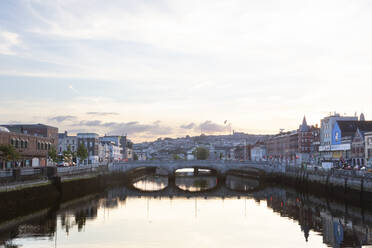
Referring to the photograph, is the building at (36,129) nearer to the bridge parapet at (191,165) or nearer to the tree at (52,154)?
the tree at (52,154)

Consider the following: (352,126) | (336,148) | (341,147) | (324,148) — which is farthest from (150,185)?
(352,126)

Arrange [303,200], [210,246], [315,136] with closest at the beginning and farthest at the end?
[210,246], [303,200], [315,136]

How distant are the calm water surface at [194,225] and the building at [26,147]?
59.1ft

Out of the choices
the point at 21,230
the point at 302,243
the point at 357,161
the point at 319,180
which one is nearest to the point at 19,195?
the point at 21,230

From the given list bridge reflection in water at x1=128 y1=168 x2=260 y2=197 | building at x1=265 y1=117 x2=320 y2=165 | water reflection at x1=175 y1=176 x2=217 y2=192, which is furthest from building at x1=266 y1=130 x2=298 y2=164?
water reflection at x1=175 y1=176 x2=217 y2=192

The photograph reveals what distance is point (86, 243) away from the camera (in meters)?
36.4

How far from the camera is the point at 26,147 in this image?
82875 millimetres

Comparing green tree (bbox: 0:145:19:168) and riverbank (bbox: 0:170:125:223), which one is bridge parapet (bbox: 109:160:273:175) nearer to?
riverbank (bbox: 0:170:125:223)

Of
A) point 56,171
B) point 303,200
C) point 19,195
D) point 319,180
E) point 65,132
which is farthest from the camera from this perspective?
point 65,132

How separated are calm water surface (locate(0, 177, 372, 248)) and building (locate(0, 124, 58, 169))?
1800 centimetres

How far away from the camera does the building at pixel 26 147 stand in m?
74.4

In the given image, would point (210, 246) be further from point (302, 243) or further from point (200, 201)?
point (200, 201)

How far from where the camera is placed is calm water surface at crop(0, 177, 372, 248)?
37.1 metres

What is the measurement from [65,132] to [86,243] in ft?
414
